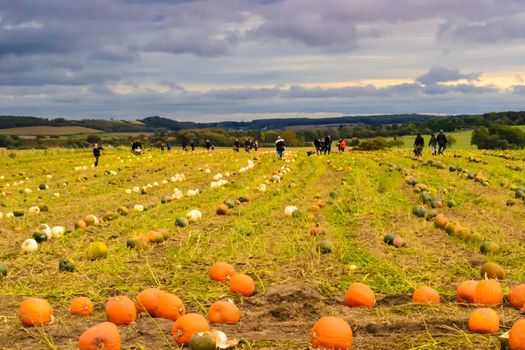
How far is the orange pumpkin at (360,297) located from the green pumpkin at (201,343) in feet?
7.90

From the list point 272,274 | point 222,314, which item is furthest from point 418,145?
point 222,314

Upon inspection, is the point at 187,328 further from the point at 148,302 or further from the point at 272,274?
the point at 272,274

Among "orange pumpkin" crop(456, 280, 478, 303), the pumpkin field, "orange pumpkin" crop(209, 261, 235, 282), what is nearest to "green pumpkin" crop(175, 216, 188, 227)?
the pumpkin field

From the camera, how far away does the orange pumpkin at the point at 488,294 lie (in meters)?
7.02

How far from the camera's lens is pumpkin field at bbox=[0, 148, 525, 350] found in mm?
6090

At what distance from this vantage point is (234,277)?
8016mm

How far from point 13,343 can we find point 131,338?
4.30 ft

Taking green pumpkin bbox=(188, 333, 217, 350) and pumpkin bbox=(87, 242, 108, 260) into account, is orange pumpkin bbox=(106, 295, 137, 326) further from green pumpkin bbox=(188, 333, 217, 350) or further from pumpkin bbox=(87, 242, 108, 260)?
pumpkin bbox=(87, 242, 108, 260)

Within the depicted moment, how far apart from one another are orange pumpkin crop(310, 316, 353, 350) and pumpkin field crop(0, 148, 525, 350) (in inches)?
0.5

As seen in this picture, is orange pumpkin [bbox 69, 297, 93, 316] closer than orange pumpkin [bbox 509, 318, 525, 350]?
No

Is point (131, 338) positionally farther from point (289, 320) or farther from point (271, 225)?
point (271, 225)

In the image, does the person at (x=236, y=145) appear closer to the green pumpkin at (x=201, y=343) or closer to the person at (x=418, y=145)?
the person at (x=418, y=145)

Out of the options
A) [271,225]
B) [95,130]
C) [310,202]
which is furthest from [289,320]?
[95,130]

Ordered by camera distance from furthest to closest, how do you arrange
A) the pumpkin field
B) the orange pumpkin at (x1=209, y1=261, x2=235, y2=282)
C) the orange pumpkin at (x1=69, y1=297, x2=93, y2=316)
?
the orange pumpkin at (x1=209, y1=261, x2=235, y2=282) → the orange pumpkin at (x1=69, y1=297, x2=93, y2=316) → the pumpkin field
